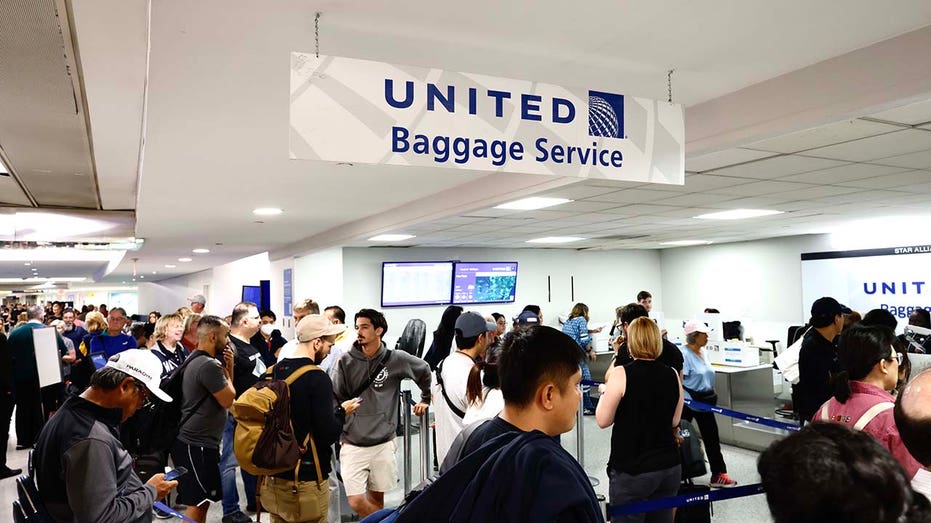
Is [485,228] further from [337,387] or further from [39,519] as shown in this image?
[39,519]

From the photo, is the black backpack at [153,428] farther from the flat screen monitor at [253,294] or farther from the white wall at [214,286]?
the flat screen monitor at [253,294]

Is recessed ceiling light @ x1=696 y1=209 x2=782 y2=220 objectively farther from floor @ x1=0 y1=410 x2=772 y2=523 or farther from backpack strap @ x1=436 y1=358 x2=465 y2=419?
backpack strap @ x1=436 y1=358 x2=465 y2=419

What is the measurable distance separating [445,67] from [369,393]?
1.98m

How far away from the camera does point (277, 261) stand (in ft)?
38.4

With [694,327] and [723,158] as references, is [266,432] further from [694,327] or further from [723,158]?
[694,327]

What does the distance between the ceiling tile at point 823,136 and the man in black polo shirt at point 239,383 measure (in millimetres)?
3588

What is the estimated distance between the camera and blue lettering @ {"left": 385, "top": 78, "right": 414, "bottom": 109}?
7.34ft

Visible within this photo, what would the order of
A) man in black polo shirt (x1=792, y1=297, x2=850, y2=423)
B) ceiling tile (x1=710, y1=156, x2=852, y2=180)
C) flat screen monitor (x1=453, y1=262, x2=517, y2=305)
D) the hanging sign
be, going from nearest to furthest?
the hanging sign, man in black polo shirt (x1=792, y1=297, x2=850, y2=423), ceiling tile (x1=710, y1=156, x2=852, y2=180), flat screen monitor (x1=453, y1=262, x2=517, y2=305)

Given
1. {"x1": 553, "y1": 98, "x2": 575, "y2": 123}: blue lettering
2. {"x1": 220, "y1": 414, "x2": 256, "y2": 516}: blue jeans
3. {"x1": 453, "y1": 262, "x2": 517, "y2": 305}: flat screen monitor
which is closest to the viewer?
A: {"x1": 553, "y1": 98, "x2": 575, "y2": 123}: blue lettering

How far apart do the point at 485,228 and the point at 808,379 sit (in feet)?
14.7

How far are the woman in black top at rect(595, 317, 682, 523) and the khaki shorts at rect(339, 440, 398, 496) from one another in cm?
137

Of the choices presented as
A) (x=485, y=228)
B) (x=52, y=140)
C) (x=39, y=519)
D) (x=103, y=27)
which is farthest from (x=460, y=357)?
(x=485, y=228)

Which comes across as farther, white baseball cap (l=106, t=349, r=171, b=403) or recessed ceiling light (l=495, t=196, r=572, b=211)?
recessed ceiling light (l=495, t=196, r=572, b=211)

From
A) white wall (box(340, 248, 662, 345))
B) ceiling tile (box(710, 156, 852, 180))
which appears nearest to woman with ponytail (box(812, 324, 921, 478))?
ceiling tile (box(710, 156, 852, 180))
